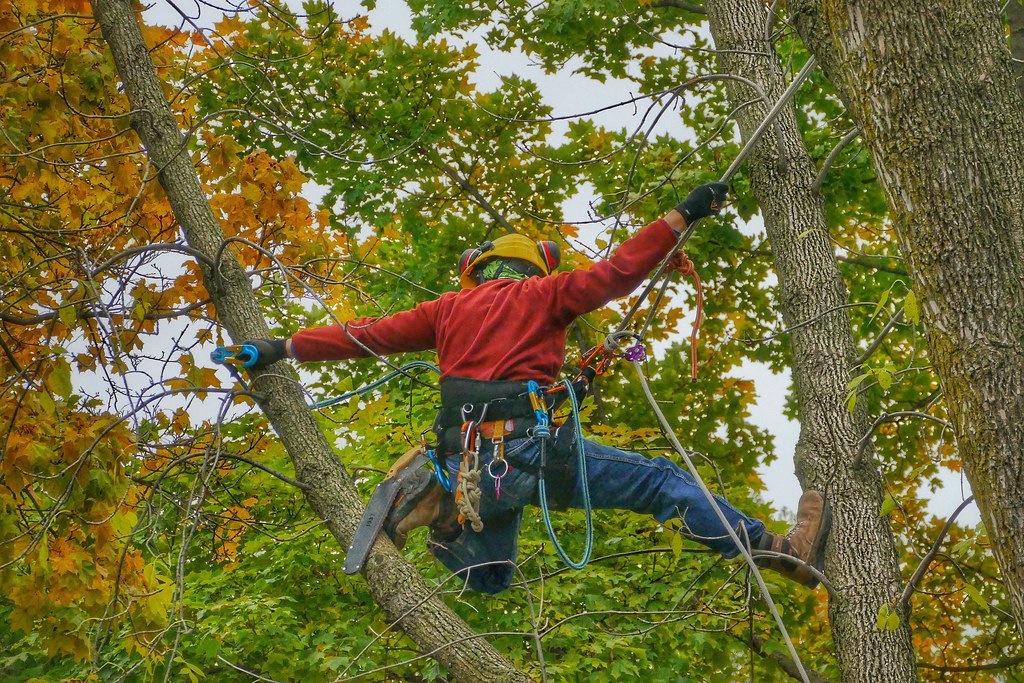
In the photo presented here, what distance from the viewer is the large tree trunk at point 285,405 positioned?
4473 mm

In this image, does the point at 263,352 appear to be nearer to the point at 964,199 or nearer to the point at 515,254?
the point at 515,254

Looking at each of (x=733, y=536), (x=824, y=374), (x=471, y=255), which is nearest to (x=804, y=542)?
(x=824, y=374)

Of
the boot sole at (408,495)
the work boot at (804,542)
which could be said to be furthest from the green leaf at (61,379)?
the work boot at (804,542)

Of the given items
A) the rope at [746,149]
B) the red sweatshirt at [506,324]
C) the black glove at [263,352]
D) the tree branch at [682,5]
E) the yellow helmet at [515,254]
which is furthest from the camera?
the tree branch at [682,5]

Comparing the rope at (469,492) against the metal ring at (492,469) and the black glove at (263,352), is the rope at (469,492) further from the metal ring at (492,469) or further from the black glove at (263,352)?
the black glove at (263,352)

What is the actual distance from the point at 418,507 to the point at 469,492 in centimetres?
45

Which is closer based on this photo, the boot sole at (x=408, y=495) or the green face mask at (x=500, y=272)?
the boot sole at (x=408, y=495)

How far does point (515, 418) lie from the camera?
179 inches

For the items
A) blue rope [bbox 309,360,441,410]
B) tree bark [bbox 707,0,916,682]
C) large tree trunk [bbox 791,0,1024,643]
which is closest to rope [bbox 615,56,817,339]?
large tree trunk [bbox 791,0,1024,643]

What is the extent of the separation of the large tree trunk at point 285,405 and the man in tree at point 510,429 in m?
0.22

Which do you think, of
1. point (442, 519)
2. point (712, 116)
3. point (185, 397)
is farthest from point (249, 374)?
point (712, 116)

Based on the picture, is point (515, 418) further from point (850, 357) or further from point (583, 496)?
point (850, 357)

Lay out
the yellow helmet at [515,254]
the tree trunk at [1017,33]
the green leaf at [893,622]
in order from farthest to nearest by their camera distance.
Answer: the tree trunk at [1017,33] → the yellow helmet at [515,254] → the green leaf at [893,622]

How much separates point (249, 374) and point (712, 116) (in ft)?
20.6
